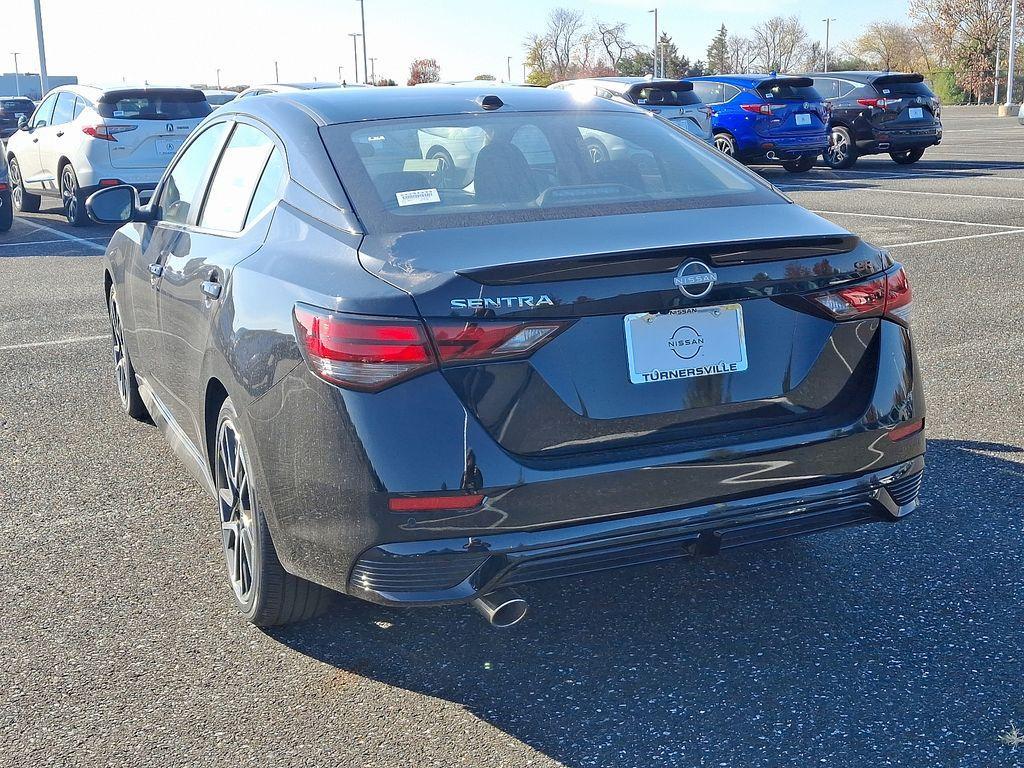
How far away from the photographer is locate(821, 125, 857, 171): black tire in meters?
21.2

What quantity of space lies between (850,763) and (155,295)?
9.31 feet

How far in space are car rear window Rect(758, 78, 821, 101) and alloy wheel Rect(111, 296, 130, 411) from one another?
15887 mm

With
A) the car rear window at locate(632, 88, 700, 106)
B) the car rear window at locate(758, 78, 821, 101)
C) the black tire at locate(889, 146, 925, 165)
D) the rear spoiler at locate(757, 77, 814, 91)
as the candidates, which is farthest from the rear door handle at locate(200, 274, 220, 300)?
the black tire at locate(889, 146, 925, 165)

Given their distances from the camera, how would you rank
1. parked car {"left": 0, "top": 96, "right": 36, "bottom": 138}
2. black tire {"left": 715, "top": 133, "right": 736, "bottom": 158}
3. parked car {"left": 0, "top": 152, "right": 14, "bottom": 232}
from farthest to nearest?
1. parked car {"left": 0, "top": 96, "right": 36, "bottom": 138}
2. black tire {"left": 715, "top": 133, "right": 736, "bottom": 158}
3. parked car {"left": 0, "top": 152, "right": 14, "bottom": 232}

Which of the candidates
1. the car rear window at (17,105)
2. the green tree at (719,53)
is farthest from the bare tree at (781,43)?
the car rear window at (17,105)

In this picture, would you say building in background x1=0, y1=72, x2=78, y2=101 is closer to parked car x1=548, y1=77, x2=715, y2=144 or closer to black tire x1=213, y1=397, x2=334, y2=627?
parked car x1=548, y1=77, x2=715, y2=144

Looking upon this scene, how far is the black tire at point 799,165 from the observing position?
68.1ft

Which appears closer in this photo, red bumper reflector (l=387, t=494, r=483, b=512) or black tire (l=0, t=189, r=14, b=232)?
red bumper reflector (l=387, t=494, r=483, b=512)

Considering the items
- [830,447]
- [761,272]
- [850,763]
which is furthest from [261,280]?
[850,763]

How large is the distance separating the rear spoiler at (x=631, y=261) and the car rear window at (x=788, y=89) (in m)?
17.7

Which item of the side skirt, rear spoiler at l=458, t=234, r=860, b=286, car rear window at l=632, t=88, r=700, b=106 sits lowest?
the side skirt

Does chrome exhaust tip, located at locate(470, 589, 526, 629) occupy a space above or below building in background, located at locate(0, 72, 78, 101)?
below

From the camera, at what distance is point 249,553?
3402 mm

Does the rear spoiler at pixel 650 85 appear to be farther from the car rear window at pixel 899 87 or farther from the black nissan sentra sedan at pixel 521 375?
the black nissan sentra sedan at pixel 521 375
